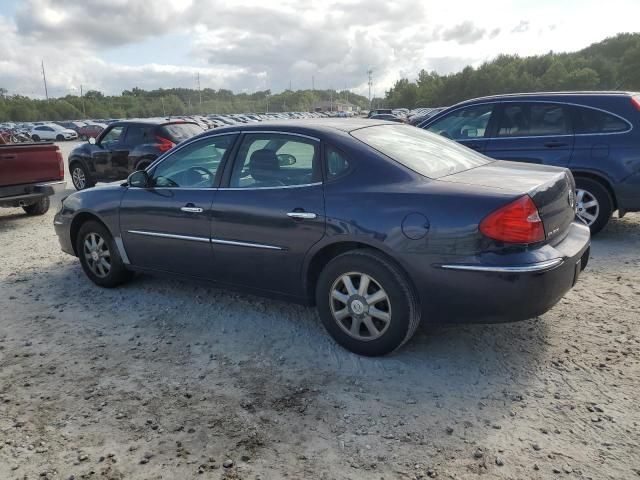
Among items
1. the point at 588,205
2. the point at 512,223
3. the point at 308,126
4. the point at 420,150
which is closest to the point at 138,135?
the point at 308,126

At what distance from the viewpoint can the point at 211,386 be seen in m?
3.31

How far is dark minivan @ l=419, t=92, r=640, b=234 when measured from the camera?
5.89m

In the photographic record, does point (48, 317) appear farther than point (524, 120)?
No

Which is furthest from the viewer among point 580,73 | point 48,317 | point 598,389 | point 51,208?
point 580,73

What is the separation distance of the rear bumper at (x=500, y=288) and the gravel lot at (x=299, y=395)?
43 cm

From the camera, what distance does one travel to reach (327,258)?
3.69m

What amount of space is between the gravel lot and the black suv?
6213mm

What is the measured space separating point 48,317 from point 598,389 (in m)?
4.26

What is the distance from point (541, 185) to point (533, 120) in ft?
11.8

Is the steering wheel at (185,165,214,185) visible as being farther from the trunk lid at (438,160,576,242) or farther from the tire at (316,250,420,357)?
the trunk lid at (438,160,576,242)

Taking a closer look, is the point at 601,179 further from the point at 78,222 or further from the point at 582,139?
the point at 78,222

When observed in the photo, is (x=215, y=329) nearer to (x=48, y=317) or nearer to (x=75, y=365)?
(x=75, y=365)

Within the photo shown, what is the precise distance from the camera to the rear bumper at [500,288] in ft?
9.95

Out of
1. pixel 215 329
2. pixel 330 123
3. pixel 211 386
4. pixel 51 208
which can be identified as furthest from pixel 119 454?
pixel 51 208
